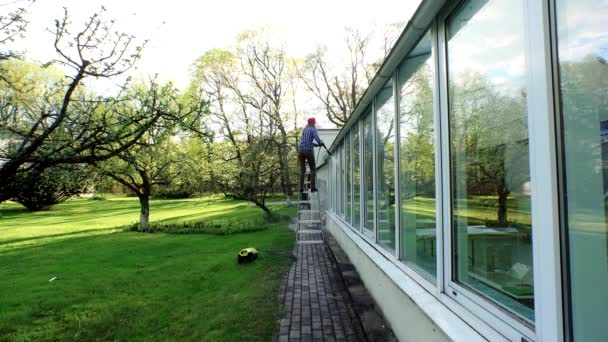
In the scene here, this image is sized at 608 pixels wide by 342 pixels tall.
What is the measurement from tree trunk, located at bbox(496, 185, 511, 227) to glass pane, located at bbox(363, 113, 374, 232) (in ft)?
11.9

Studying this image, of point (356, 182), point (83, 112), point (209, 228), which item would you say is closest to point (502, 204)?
point (356, 182)

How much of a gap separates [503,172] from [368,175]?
3.99 metres

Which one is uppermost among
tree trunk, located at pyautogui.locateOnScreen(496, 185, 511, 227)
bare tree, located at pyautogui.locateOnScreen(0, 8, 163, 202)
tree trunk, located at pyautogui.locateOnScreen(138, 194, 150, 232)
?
bare tree, located at pyautogui.locateOnScreen(0, 8, 163, 202)

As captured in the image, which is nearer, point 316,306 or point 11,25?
point 11,25

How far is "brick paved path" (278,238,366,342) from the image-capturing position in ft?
14.6

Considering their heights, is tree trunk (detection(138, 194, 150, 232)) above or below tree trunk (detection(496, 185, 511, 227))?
below

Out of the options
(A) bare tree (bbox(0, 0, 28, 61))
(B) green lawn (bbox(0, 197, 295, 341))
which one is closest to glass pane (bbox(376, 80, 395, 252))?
(B) green lawn (bbox(0, 197, 295, 341))

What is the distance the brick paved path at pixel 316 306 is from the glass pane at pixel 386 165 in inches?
49.4

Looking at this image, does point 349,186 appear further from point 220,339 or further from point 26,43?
point 26,43

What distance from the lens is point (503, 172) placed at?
1.83 m

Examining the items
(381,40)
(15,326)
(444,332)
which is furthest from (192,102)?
(381,40)

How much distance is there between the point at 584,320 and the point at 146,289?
25.5 feet

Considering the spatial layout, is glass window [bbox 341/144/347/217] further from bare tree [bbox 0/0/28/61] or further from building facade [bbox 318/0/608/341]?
bare tree [bbox 0/0/28/61]

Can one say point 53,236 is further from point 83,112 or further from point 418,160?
point 418,160
